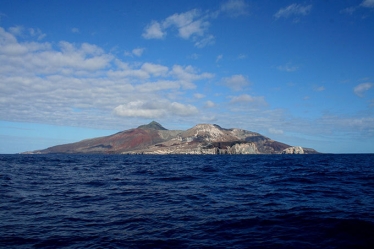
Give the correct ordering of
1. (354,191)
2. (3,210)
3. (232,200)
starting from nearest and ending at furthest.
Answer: (3,210) → (232,200) → (354,191)

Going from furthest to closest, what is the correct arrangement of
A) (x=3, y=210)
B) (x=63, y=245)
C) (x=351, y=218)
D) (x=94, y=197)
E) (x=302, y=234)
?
(x=94, y=197) → (x=3, y=210) → (x=351, y=218) → (x=302, y=234) → (x=63, y=245)

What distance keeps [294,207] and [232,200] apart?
15.0 feet

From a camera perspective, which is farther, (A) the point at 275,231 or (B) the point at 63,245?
(A) the point at 275,231

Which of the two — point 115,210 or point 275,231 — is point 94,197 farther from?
point 275,231

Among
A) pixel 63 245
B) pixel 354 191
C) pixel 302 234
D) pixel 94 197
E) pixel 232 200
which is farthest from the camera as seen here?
pixel 354 191

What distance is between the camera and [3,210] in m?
17.0

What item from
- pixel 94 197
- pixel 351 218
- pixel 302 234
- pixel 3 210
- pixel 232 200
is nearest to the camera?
pixel 302 234

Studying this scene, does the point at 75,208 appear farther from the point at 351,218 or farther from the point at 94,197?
the point at 351,218

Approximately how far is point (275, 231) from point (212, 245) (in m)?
3.78

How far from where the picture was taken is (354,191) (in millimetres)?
23562

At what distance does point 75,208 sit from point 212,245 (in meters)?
10.8

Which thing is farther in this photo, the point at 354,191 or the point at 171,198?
the point at 354,191

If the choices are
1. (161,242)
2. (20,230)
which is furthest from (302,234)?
Answer: (20,230)

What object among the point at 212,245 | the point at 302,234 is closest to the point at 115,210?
the point at 212,245
